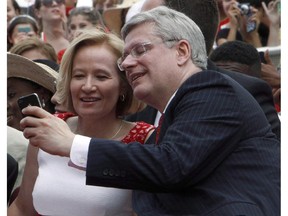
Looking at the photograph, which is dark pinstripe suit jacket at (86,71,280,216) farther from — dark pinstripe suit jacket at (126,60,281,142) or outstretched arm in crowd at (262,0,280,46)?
outstretched arm in crowd at (262,0,280,46)

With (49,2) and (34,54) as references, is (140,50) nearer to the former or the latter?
(34,54)

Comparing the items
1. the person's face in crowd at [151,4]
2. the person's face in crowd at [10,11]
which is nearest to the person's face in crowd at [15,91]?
the person's face in crowd at [151,4]

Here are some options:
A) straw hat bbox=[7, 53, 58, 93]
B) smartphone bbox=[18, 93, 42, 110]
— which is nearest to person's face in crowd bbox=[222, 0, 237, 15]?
straw hat bbox=[7, 53, 58, 93]

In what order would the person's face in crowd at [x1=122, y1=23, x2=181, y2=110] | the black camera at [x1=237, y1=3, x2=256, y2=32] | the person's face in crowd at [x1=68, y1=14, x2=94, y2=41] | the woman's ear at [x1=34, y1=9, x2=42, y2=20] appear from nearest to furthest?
the person's face in crowd at [x1=122, y1=23, x2=181, y2=110] < the person's face in crowd at [x1=68, y1=14, x2=94, y2=41] < the black camera at [x1=237, y1=3, x2=256, y2=32] < the woman's ear at [x1=34, y1=9, x2=42, y2=20]

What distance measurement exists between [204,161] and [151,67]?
515 mm

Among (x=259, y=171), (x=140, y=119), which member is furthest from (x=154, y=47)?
(x=140, y=119)

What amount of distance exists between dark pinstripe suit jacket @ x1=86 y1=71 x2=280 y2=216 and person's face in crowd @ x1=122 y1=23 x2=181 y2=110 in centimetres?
18

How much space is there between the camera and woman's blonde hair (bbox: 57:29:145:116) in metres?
3.76

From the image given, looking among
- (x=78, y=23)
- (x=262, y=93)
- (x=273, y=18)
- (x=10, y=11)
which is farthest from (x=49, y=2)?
(x=262, y=93)

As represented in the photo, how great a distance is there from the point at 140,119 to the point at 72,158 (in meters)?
1.65

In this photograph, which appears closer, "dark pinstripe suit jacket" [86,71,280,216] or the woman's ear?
"dark pinstripe suit jacket" [86,71,280,216]

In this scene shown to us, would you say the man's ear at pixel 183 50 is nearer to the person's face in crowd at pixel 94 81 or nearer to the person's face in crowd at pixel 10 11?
the person's face in crowd at pixel 94 81

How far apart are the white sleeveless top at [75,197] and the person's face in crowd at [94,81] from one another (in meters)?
0.32

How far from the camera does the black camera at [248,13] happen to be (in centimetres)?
791
